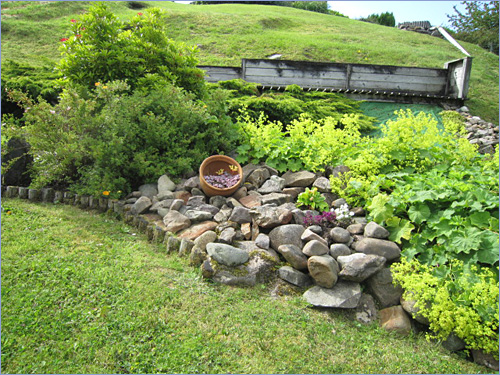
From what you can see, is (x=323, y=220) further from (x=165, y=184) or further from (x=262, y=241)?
(x=165, y=184)

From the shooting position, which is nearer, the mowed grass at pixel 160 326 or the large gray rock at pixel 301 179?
the mowed grass at pixel 160 326

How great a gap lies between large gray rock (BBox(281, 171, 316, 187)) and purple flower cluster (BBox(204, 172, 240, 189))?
735 mm

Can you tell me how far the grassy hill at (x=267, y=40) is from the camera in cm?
1270

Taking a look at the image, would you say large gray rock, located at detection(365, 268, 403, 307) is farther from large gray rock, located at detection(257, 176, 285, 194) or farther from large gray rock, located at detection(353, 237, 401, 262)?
large gray rock, located at detection(257, 176, 285, 194)

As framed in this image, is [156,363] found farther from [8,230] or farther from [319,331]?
[8,230]

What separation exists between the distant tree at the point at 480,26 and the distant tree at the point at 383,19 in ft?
19.5

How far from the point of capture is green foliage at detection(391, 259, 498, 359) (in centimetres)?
312

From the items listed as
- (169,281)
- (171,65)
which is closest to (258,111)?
(171,65)

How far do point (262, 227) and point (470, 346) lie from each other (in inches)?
93.2

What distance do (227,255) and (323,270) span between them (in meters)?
1.00

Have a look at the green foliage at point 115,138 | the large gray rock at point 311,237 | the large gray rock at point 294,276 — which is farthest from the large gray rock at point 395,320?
the green foliage at point 115,138

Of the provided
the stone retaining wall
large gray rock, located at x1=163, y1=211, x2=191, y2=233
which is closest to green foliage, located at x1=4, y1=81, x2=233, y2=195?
the stone retaining wall

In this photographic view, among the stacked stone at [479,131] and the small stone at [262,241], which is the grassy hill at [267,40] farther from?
the small stone at [262,241]

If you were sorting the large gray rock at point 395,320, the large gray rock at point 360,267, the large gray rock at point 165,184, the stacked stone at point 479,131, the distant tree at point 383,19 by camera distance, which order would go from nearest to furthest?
the large gray rock at point 395,320
the large gray rock at point 360,267
the large gray rock at point 165,184
the stacked stone at point 479,131
the distant tree at point 383,19
